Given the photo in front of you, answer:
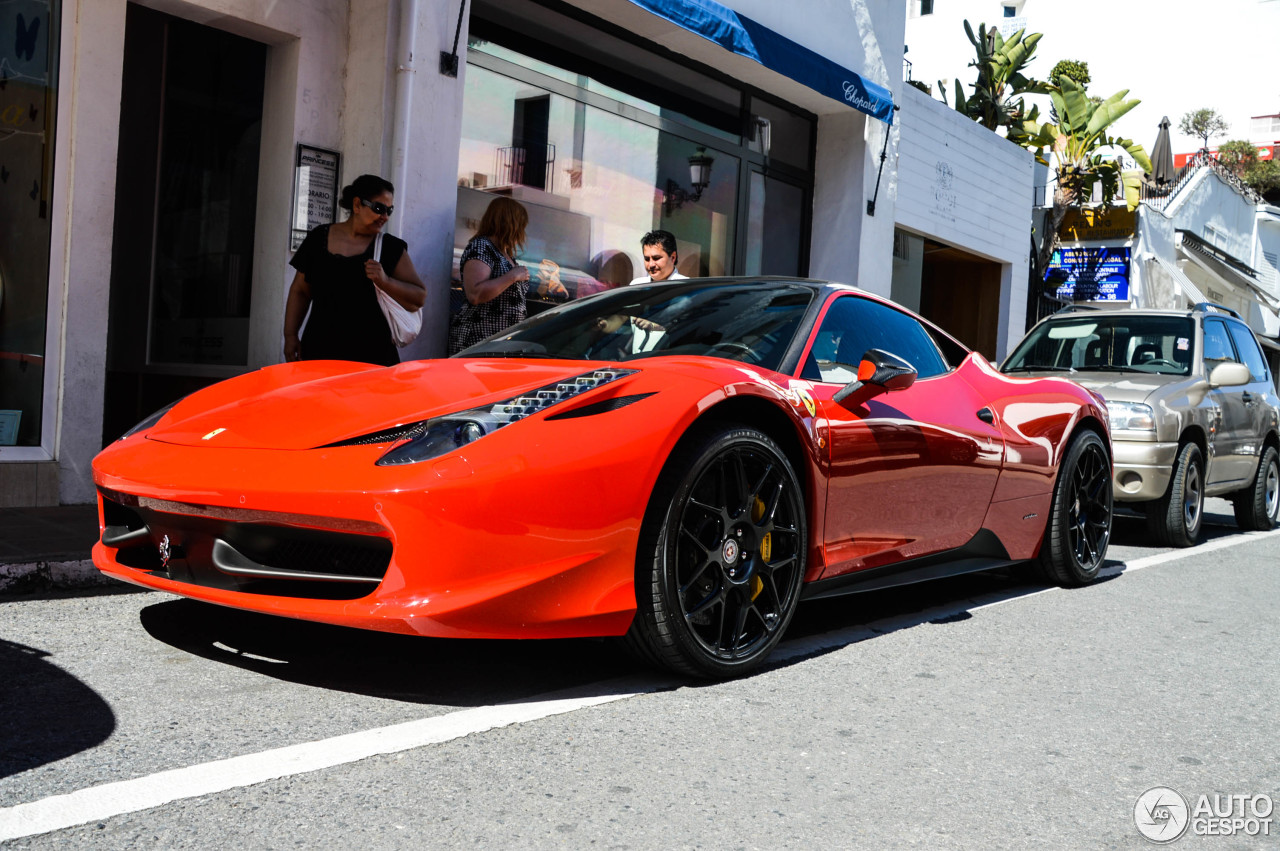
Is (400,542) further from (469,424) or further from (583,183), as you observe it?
(583,183)

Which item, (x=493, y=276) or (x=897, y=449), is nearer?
(x=897, y=449)

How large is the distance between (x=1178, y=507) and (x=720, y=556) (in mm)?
5089

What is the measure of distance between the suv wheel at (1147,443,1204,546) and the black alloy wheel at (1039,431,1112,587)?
5.89ft

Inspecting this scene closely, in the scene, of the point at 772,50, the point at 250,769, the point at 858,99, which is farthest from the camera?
the point at 858,99

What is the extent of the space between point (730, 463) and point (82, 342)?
4.09m

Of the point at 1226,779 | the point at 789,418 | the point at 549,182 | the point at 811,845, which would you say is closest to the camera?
the point at 811,845

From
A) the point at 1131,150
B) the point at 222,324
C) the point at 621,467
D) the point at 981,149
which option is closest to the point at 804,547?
the point at 621,467

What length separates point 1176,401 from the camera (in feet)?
23.7

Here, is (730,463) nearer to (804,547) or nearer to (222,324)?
(804,547)

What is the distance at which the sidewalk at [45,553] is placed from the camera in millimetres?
3977

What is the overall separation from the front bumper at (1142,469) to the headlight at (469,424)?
16.7ft

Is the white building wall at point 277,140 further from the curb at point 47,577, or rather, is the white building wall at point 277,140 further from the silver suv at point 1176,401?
the silver suv at point 1176,401

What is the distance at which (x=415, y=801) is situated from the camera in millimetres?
2178

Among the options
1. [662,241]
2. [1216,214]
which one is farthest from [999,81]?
[662,241]
